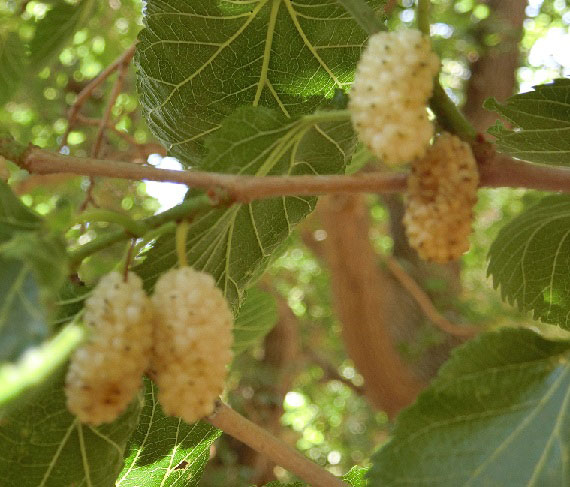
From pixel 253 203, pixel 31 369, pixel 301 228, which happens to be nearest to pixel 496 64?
pixel 301 228

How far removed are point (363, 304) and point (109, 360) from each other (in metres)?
2.89

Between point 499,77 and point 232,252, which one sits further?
point 499,77

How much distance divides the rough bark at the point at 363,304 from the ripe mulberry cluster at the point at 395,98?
243cm

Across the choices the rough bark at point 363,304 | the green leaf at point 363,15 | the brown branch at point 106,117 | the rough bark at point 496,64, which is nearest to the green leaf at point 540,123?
the green leaf at point 363,15

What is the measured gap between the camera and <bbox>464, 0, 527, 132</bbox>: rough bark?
3.51 meters

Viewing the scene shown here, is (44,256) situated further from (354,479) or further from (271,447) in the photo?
(354,479)

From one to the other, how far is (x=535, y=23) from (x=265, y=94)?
11.9ft

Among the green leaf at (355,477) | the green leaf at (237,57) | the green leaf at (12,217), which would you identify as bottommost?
the green leaf at (355,477)

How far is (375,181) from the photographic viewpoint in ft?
1.82

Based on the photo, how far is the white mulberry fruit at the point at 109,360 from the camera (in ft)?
1.51

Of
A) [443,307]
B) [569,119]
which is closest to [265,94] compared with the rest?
[569,119]

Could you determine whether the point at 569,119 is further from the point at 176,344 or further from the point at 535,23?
the point at 535,23

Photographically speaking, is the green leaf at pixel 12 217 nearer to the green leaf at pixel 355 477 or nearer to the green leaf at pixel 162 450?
the green leaf at pixel 162 450

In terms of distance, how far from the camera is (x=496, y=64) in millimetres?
3984
